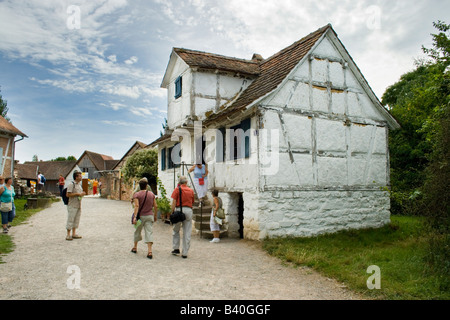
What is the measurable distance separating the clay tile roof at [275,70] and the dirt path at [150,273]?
4.76 metres

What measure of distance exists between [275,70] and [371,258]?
728cm

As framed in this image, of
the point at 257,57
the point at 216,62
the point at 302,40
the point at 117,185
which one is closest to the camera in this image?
the point at 302,40

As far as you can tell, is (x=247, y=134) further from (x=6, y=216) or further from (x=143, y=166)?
(x=143, y=166)

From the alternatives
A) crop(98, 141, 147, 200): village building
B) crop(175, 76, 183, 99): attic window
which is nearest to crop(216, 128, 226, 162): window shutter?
crop(175, 76, 183, 99): attic window

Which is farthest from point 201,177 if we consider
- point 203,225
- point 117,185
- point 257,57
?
point 117,185

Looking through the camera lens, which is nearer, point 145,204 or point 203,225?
point 145,204

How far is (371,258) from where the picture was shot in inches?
328

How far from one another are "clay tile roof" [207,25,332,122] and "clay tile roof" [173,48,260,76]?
60cm

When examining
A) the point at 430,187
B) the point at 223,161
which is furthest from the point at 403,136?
the point at 430,187

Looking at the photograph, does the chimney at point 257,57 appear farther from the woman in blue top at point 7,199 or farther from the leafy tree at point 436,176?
the woman in blue top at point 7,199

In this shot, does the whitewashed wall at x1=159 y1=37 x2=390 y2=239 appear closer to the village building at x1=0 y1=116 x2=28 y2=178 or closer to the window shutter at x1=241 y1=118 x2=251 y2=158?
the window shutter at x1=241 y1=118 x2=251 y2=158

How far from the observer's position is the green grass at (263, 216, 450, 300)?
5.98m

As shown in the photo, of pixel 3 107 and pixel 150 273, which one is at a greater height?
pixel 3 107
